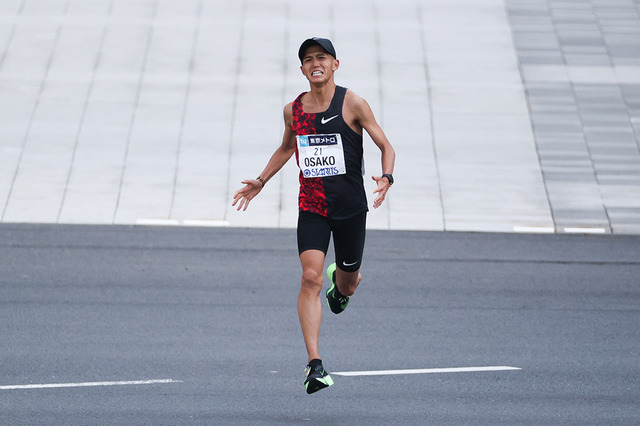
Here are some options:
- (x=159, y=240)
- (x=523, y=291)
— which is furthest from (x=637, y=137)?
(x=159, y=240)

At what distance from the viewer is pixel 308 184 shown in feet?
23.8

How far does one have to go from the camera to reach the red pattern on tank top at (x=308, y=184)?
711 centimetres

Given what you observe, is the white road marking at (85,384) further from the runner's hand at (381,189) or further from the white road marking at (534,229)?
the white road marking at (534,229)

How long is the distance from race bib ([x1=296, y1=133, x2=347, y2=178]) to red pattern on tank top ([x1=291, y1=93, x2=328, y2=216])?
0.18 ft

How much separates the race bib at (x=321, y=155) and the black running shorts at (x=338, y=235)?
35cm

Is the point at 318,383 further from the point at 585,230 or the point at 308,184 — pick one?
the point at 585,230

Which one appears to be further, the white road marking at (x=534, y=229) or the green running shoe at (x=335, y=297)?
the white road marking at (x=534, y=229)

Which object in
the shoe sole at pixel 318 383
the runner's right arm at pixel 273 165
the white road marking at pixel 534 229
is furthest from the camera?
the white road marking at pixel 534 229

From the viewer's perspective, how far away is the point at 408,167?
1712 centimetres

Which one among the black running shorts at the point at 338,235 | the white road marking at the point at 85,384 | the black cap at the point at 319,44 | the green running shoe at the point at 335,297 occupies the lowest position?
the white road marking at the point at 85,384

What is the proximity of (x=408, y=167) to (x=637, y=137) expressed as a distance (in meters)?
4.28

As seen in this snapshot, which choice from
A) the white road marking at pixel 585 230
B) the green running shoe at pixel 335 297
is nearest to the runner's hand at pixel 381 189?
the green running shoe at pixel 335 297

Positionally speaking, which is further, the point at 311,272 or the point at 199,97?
the point at 199,97

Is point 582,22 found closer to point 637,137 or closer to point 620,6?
point 620,6
